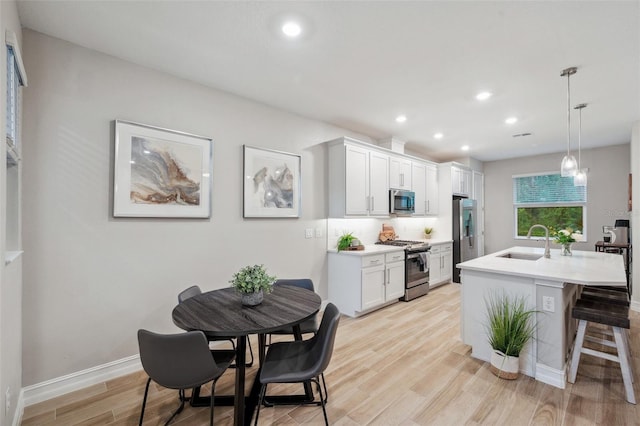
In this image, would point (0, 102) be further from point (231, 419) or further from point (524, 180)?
point (524, 180)

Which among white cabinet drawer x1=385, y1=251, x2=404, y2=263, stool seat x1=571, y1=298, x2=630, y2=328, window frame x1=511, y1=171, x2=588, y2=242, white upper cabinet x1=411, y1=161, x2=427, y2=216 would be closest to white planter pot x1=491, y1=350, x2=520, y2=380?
stool seat x1=571, y1=298, x2=630, y2=328

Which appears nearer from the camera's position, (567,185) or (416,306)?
(416,306)

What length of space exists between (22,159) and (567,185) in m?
8.29

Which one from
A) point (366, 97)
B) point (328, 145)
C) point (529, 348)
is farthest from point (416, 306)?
point (366, 97)

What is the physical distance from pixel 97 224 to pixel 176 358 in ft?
5.04

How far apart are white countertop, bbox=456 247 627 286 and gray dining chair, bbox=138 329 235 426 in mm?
2315

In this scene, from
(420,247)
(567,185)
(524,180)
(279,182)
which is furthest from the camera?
(524,180)

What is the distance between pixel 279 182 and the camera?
3.58 m

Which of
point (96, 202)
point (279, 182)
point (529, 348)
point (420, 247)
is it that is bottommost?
point (529, 348)

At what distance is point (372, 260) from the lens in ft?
12.8

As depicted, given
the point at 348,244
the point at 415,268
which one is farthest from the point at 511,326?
the point at 415,268

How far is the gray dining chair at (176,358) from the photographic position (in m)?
1.47

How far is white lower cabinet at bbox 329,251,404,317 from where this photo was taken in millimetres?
3776

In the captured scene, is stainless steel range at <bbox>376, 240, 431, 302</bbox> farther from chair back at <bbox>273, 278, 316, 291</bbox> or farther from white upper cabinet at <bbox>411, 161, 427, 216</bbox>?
chair back at <bbox>273, 278, 316, 291</bbox>
